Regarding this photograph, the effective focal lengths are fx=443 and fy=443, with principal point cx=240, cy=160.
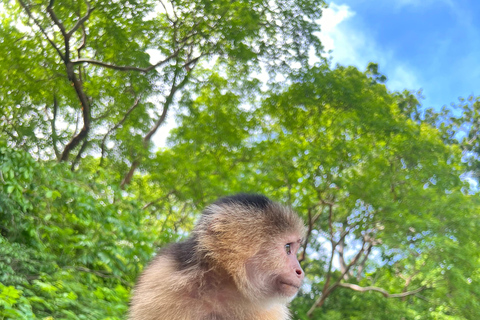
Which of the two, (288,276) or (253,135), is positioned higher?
(253,135)

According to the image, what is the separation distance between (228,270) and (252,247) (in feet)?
0.60

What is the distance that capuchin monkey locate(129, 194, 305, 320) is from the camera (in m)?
2.11

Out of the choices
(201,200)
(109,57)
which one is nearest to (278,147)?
(201,200)

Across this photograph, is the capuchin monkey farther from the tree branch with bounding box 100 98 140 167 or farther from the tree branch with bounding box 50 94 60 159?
the tree branch with bounding box 100 98 140 167

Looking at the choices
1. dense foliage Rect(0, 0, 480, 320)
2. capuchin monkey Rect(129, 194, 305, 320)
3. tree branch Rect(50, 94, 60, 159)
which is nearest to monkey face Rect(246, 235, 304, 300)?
capuchin monkey Rect(129, 194, 305, 320)

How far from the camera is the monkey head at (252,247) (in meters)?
2.22

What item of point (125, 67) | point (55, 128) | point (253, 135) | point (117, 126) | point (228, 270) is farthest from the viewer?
point (253, 135)

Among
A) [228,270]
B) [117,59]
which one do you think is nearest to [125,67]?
[117,59]

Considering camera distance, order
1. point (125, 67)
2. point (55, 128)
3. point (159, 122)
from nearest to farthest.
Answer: point (125, 67), point (55, 128), point (159, 122)

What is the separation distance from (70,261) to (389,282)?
10.8 metres

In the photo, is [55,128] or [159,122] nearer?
[55,128]

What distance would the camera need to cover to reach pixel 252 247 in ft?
7.55

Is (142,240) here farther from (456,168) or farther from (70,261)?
(456,168)

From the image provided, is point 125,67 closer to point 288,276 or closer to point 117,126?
point 117,126
